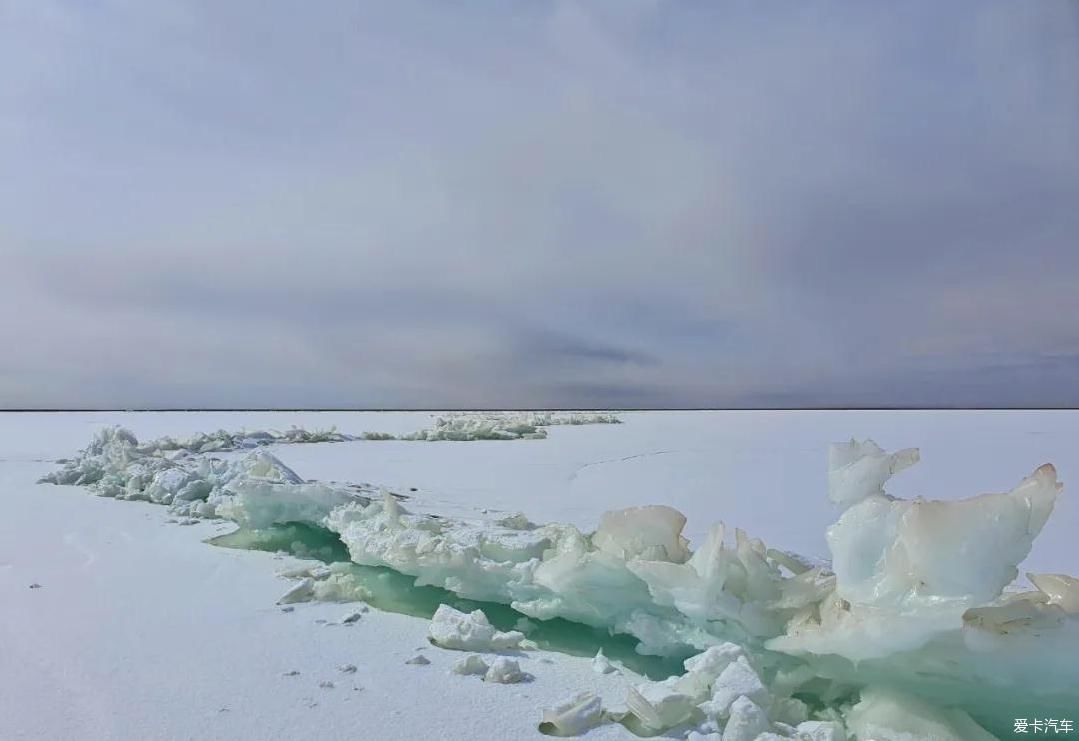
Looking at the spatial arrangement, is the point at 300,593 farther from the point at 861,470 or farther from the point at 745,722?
the point at 861,470

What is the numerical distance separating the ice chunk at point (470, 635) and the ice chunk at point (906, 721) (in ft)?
3.50

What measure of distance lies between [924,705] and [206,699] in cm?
192

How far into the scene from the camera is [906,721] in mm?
1644

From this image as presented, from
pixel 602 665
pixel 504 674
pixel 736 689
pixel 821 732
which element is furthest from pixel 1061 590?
pixel 504 674

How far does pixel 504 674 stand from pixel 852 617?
999 mm

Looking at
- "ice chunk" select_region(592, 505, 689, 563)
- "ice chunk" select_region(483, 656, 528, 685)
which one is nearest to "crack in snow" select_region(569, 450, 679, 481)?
"ice chunk" select_region(592, 505, 689, 563)

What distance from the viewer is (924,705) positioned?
5.52 ft

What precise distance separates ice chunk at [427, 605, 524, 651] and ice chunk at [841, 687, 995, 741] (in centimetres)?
107

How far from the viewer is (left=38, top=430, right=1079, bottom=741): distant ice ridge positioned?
1584 mm

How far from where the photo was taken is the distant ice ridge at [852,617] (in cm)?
158

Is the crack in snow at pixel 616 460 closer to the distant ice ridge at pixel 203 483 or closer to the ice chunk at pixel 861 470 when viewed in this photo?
the distant ice ridge at pixel 203 483

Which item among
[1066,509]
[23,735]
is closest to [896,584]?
[23,735]

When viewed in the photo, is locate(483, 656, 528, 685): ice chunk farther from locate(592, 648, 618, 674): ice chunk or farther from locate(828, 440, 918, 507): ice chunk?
locate(828, 440, 918, 507): ice chunk

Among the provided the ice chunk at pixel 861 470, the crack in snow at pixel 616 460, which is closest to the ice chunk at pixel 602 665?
the ice chunk at pixel 861 470
